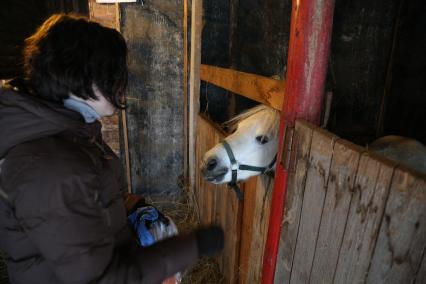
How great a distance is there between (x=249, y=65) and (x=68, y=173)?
7.36ft

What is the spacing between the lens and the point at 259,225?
147 centimetres

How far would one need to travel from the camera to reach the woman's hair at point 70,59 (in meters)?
0.76

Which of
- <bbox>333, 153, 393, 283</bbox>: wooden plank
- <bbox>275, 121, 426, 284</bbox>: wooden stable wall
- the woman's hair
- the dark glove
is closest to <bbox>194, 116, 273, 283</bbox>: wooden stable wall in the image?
<bbox>275, 121, 426, 284</bbox>: wooden stable wall

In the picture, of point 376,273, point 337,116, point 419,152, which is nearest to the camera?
point 376,273

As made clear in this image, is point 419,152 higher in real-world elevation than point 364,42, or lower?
lower

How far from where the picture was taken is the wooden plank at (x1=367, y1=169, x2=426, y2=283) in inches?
21.8

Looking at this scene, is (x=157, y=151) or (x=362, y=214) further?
(x=157, y=151)

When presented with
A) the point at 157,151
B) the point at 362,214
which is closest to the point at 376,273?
the point at 362,214

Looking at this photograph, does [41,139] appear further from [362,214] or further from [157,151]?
[157,151]

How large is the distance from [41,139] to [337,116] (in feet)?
7.06

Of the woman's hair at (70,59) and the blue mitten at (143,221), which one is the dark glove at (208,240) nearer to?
the blue mitten at (143,221)

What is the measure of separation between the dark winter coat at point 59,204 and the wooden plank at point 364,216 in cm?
47

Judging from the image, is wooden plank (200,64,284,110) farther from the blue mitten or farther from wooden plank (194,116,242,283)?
the blue mitten

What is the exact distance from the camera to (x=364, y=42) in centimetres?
211
